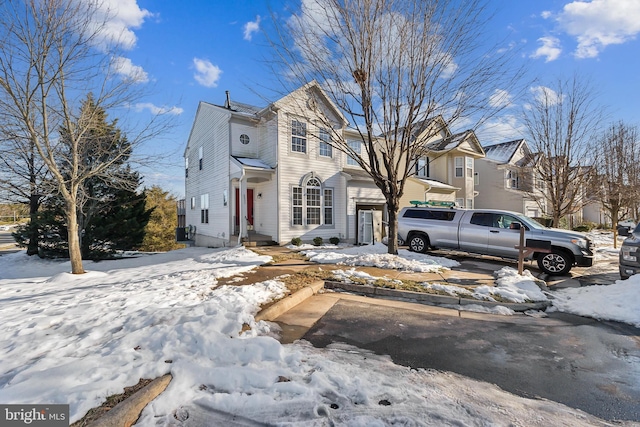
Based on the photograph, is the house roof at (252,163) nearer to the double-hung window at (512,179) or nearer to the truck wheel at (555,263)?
the truck wheel at (555,263)

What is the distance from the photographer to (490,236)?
9.52m

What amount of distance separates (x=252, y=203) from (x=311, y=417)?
572 inches

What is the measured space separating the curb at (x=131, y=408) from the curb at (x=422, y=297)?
4.27 meters

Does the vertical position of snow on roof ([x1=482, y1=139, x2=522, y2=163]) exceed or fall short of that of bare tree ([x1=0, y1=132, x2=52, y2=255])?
it exceeds it

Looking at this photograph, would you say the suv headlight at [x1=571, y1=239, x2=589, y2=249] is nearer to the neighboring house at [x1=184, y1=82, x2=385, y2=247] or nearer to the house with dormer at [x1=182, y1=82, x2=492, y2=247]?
the house with dormer at [x1=182, y1=82, x2=492, y2=247]

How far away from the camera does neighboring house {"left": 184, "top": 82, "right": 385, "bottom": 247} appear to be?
555 inches

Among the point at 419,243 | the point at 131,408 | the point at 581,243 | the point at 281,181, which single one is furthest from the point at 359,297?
the point at 281,181

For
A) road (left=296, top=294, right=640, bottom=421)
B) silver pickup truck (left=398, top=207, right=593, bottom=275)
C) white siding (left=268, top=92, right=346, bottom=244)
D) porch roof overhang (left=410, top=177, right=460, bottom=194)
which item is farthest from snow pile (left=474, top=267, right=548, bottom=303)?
porch roof overhang (left=410, top=177, right=460, bottom=194)

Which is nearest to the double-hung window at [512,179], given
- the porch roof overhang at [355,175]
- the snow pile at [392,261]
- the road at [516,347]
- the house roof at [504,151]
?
the house roof at [504,151]

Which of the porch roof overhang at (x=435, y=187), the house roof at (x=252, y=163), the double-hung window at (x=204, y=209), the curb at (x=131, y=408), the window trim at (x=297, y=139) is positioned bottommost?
the curb at (x=131, y=408)

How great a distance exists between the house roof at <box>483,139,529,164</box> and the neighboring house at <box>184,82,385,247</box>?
17.7m

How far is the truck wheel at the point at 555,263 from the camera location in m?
8.17

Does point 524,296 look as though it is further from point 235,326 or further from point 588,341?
point 235,326

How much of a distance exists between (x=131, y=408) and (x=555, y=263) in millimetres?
10190
